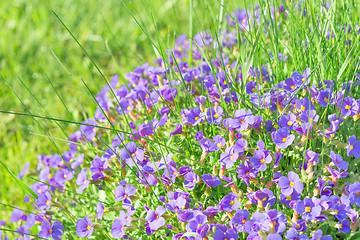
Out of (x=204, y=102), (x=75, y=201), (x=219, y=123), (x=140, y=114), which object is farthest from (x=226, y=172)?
(x=75, y=201)

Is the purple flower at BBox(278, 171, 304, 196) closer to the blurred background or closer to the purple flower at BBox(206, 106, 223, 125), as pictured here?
the purple flower at BBox(206, 106, 223, 125)

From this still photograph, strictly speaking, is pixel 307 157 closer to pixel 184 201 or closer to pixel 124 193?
pixel 184 201

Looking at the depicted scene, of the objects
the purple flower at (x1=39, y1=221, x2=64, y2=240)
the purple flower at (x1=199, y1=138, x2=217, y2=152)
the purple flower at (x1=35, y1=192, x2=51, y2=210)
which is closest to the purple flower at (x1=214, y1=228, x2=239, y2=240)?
the purple flower at (x1=199, y1=138, x2=217, y2=152)

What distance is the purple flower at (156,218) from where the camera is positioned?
72.6 inches

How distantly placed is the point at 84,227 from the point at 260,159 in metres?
0.90

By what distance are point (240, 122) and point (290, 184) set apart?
0.38 m

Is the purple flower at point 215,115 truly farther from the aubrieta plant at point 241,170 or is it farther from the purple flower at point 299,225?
the purple flower at point 299,225

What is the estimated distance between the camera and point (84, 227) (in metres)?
2.00

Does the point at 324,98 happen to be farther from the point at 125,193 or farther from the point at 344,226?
the point at 125,193

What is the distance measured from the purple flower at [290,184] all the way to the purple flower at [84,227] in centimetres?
91

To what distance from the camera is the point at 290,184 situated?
180 cm

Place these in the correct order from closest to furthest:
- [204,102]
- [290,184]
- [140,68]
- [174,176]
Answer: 1. [290,184]
2. [174,176]
3. [204,102]
4. [140,68]

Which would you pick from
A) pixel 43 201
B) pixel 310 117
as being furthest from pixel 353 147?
pixel 43 201

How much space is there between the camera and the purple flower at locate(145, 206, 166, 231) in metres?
1.84
